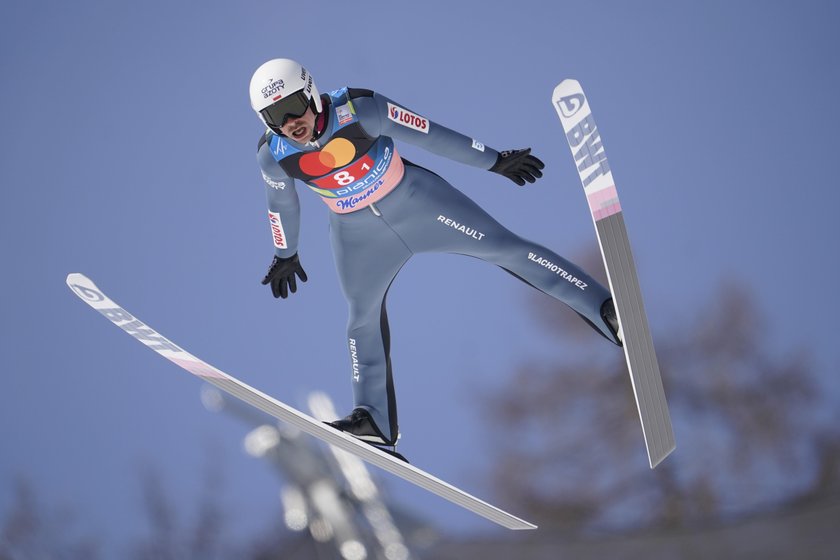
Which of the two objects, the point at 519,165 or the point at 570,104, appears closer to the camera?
the point at 570,104

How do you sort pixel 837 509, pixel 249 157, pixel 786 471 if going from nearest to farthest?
pixel 837 509 < pixel 786 471 < pixel 249 157

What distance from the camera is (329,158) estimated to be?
2.98 m

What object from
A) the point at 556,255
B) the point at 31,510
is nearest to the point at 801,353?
the point at 556,255

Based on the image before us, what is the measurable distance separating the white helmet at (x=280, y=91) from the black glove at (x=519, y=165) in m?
0.69

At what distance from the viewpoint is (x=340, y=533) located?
4.99 metres

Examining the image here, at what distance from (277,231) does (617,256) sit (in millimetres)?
1170

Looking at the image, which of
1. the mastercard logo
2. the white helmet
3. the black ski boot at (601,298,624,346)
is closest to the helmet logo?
the white helmet

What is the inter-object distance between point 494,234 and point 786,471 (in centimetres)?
301

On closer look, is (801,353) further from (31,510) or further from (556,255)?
(31,510)

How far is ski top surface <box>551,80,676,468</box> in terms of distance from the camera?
274 centimetres

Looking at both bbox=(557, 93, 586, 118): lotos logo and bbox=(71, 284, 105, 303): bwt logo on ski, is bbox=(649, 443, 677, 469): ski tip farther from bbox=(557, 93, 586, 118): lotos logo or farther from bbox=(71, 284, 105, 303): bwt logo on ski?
bbox=(71, 284, 105, 303): bwt logo on ski

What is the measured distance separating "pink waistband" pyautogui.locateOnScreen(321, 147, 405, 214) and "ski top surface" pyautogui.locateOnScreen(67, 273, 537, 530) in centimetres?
66

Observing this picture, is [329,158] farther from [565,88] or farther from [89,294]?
[89,294]

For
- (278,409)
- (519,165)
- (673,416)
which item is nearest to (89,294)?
(278,409)
